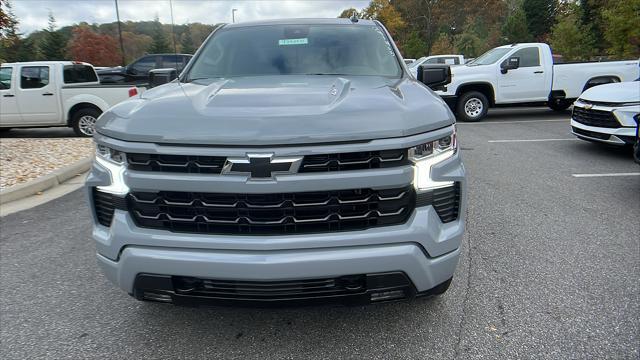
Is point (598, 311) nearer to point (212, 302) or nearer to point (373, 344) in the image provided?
point (373, 344)

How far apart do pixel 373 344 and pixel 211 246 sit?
3.65 feet

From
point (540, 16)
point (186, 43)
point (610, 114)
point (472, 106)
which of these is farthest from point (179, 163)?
point (186, 43)

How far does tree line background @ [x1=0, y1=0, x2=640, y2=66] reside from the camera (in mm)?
18188

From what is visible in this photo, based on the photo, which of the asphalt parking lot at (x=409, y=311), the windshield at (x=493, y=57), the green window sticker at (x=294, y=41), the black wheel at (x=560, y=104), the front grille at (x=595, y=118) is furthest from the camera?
the black wheel at (x=560, y=104)

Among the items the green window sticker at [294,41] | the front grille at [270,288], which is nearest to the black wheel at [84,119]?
the green window sticker at [294,41]

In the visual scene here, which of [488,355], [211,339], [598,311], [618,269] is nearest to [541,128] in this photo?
[618,269]

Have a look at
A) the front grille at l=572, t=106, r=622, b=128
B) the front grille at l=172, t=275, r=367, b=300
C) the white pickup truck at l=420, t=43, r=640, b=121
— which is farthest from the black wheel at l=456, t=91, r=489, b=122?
the front grille at l=172, t=275, r=367, b=300

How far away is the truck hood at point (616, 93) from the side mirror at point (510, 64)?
3680 mm

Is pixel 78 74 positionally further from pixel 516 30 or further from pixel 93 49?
pixel 516 30

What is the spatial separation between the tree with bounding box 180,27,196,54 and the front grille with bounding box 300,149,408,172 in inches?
2528

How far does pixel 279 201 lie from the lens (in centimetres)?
210

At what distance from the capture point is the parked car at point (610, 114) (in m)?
6.70

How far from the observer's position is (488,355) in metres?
2.44

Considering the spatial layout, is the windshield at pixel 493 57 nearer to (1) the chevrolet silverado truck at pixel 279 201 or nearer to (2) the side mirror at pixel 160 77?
(2) the side mirror at pixel 160 77
